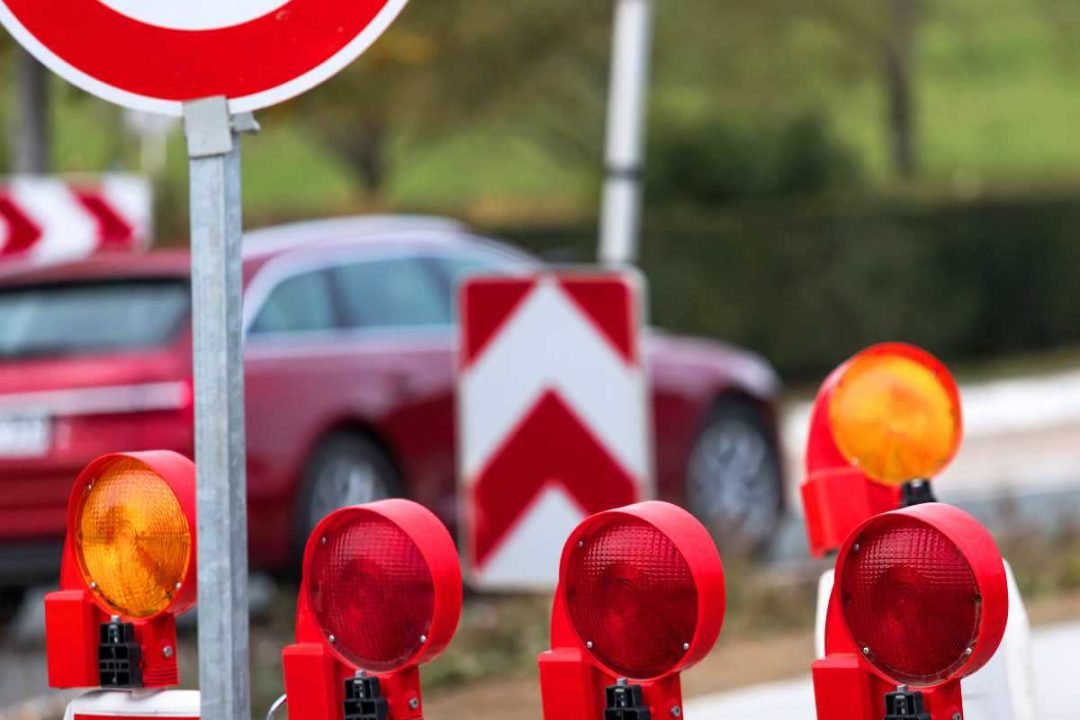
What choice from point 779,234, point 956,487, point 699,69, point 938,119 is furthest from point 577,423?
point 938,119

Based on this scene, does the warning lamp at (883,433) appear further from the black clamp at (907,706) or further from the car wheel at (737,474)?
the car wheel at (737,474)

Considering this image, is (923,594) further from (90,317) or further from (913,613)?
→ (90,317)

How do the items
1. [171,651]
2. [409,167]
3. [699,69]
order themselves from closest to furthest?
[171,651], [699,69], [409,167]

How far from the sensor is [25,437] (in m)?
8.06

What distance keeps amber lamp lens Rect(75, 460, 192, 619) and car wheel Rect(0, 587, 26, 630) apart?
20.1 feet

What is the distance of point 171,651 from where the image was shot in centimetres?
314

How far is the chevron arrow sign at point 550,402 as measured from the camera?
6266 millimetres

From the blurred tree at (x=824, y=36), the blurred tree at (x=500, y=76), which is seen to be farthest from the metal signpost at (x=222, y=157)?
the blurred tree at (x=824, y=36)

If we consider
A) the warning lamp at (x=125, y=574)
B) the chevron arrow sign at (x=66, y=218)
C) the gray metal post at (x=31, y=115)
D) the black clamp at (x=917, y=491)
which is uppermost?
the gray metal post at (x=31, y=115)

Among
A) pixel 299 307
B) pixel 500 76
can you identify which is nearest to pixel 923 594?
pixel 299 307

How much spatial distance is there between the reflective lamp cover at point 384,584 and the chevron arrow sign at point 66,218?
7.45 m

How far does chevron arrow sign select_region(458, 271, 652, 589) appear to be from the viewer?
6266 mm

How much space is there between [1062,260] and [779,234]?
4200 mm

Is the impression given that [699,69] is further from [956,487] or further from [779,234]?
[956,487]
